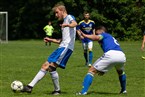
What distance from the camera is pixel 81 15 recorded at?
184ft

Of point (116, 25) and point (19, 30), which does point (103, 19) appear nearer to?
point (116, 25)

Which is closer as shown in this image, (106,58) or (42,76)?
(106,58)

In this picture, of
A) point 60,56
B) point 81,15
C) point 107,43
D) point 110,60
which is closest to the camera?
point 110,60

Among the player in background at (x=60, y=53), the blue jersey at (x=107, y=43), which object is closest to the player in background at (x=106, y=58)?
the blue jersey at (x=107, y=43)

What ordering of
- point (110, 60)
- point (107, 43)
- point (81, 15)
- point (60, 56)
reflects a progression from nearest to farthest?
point (110, 60), point (107, 43), point (60, 56), point (81, 15)

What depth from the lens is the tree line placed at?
2125 inches

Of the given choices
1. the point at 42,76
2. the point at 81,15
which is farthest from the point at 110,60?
the point at 81,15

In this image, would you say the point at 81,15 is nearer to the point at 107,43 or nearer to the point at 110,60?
the point at 107,43

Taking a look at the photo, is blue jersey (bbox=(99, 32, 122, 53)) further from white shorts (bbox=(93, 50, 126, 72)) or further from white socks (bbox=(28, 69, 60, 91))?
white socks (bbox=(28, 69, 60, 91))

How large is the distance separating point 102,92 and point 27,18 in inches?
1936

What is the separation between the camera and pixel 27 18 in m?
59.7

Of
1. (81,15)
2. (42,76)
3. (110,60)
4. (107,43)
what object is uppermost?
(107,43)

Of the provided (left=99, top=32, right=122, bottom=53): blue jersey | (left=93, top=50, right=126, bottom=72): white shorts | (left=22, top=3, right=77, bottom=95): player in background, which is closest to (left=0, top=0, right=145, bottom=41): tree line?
(left=22, top=3, right=77, bottom=95): player in background

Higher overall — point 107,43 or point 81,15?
point 107,43
